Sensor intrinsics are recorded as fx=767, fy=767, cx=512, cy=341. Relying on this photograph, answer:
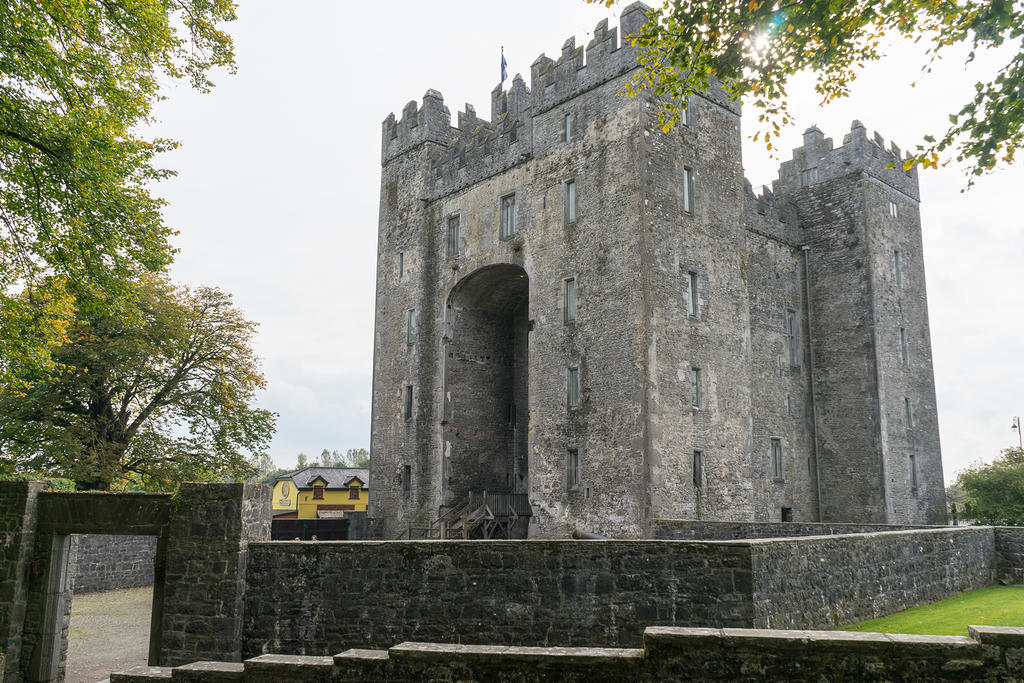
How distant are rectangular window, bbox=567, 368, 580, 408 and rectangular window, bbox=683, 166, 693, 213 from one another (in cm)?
604

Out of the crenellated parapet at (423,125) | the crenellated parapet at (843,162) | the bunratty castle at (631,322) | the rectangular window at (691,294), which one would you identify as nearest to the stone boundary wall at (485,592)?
the bunratty castle at (631,322)

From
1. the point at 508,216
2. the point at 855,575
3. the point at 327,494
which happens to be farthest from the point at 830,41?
the point at 327,494

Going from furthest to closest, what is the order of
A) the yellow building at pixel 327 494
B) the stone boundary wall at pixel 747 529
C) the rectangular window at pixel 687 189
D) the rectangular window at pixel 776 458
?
the yellow building at pixel 327 494, the rectangular window at pixel 776 458, the rectangular window at pixel 687 189, the stone boundary wall at pixel 747 529

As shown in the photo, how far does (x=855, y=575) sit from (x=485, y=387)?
19660 millimetres

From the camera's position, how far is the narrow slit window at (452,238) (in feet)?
95.7

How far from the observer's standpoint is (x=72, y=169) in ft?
46.2

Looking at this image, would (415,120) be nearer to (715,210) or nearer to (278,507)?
(715,210)

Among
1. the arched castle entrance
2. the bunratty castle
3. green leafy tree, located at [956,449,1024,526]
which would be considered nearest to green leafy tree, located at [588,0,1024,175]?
the bunratty castle

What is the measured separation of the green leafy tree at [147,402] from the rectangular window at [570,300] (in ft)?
43.5

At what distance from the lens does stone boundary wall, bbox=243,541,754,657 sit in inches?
378

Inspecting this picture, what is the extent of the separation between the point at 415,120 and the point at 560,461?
16295mm

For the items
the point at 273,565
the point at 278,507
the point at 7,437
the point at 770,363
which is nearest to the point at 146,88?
the point at 273,565

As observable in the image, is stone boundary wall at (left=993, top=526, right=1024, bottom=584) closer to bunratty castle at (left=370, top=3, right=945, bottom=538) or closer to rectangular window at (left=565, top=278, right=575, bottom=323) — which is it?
bunratty castle at (left=370, top=3, right=945, bottom=538)

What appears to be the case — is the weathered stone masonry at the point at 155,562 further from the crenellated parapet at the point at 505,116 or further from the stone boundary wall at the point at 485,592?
the crenellated parapet at the point at 505,116
